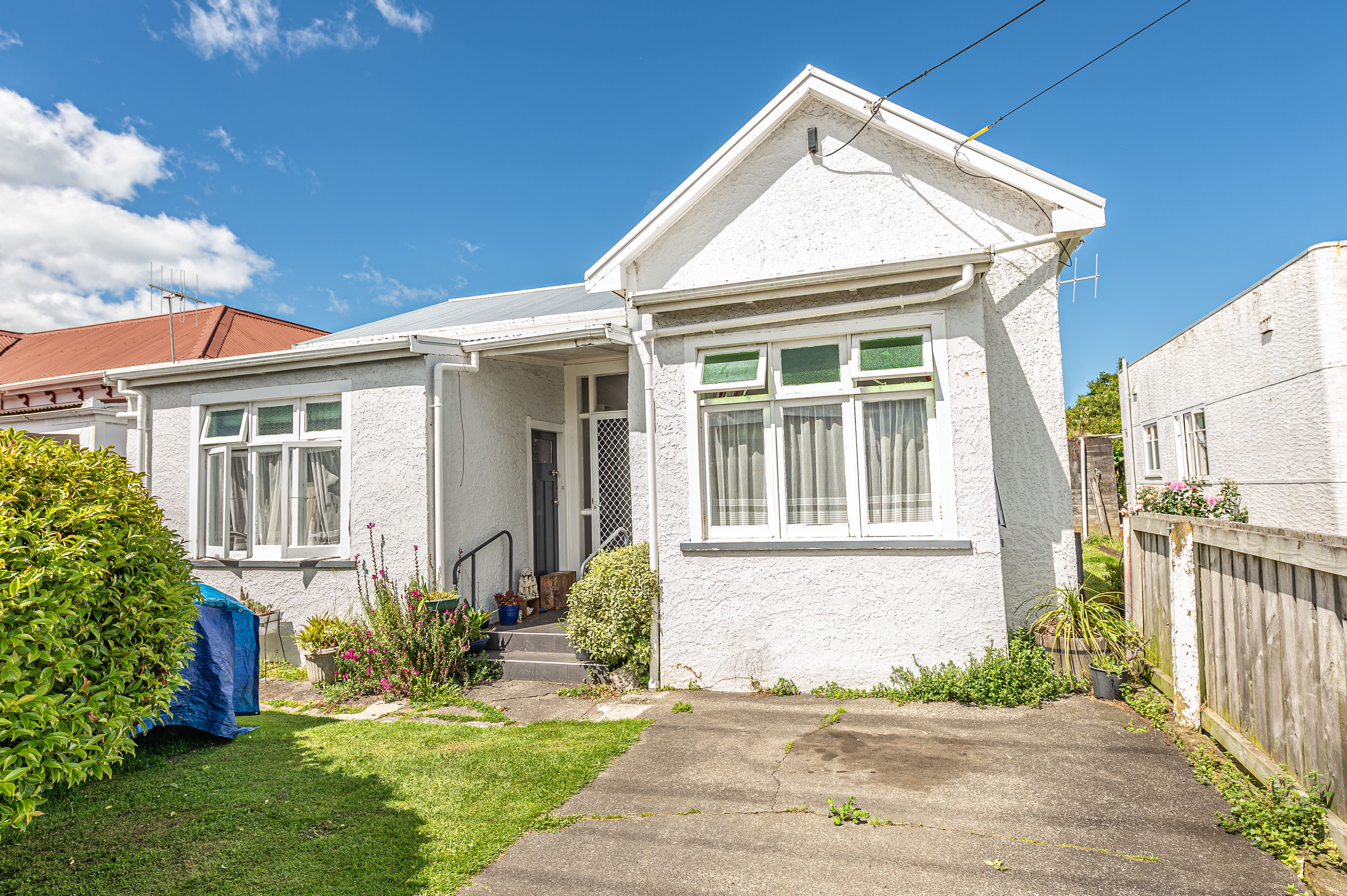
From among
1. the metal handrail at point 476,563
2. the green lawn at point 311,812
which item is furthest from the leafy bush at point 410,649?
the green lawn at point 311,812

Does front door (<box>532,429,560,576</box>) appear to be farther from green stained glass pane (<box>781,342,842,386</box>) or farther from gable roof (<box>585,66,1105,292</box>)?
green stained glass pane (<box>781,342,842,386</box>)

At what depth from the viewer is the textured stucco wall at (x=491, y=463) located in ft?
27.6

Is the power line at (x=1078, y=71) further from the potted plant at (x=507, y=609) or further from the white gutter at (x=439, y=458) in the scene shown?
the potted plant at (x=507, y=609)

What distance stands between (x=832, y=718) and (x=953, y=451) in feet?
8.36

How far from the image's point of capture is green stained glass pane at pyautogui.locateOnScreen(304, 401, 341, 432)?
8922mm

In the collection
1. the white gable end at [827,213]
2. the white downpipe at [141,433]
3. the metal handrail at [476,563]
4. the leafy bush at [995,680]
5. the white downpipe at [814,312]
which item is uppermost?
the white gable end at [827,213]

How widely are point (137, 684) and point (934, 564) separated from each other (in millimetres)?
5708

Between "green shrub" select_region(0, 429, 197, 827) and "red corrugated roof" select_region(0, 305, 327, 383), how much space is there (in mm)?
14371

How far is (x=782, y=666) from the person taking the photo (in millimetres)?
6660

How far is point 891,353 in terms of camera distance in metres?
6.59

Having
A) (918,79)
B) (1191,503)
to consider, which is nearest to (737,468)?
(918,79)

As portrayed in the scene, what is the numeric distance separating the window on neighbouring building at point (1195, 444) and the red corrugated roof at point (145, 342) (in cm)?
1898

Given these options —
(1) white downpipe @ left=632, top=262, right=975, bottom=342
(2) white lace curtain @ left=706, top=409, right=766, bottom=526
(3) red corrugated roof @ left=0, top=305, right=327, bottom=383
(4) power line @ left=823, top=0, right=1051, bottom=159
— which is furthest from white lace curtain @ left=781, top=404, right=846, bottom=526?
(3) red corrugated roof @ left=0, top=305, right=327, bottom=383

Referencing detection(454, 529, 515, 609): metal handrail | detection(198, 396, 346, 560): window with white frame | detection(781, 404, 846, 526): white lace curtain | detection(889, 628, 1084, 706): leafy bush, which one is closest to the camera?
detection(889, 628, 1084, 706): leafy bush
